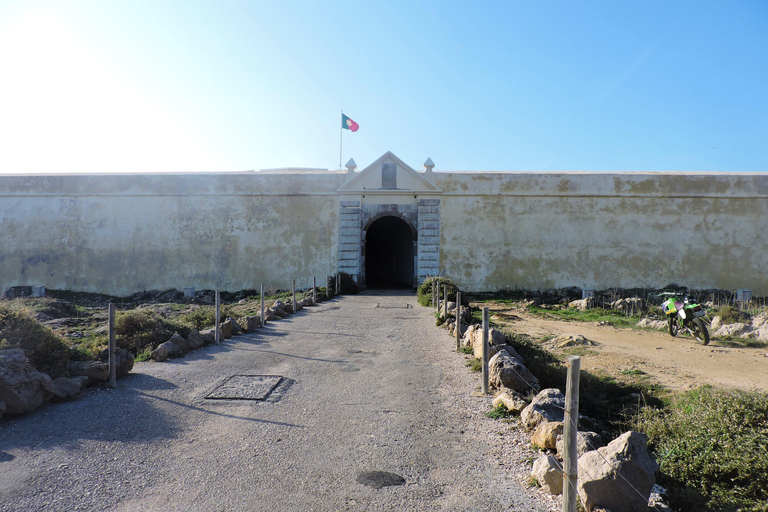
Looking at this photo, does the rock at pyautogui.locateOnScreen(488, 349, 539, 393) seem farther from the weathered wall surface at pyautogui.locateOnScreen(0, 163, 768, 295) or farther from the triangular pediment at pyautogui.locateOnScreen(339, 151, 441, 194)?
the triangular pediment at pyautogui.locateOnScreen(339, 151, 441, 194)

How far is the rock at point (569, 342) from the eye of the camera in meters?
8.65

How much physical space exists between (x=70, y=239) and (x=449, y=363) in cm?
2064

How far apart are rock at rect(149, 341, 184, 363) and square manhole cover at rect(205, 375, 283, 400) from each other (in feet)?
4.88

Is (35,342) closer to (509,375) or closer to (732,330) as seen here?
(509,375)

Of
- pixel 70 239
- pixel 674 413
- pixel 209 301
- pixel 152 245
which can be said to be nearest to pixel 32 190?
pixel 70 239

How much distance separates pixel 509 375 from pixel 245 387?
10.0 feet

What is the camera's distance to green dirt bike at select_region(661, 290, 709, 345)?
352 inches

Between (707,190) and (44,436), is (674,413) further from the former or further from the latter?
(707,190)

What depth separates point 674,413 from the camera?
180 inches

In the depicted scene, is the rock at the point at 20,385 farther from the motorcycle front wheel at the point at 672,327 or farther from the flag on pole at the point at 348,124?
the flag on pole at the point at 348,124

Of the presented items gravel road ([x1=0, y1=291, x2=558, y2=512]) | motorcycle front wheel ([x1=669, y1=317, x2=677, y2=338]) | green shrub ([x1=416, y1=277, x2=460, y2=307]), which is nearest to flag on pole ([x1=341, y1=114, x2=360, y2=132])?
green shrub ([x1=416, y1=277, x2=460, y2=307])

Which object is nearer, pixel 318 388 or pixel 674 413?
pixel 674 413

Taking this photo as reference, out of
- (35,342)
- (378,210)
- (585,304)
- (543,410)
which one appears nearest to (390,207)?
(378,210)

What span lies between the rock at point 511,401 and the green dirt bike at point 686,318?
6006mm
